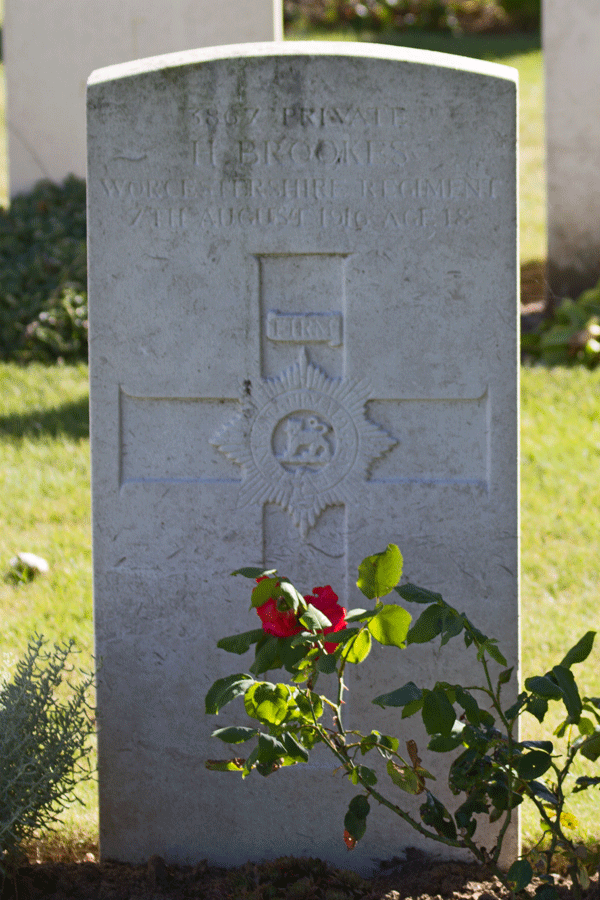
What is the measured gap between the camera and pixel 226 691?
1.91 meters

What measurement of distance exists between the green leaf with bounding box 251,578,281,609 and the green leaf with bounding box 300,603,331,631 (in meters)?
0.07

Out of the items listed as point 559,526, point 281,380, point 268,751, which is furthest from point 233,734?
point 559,526

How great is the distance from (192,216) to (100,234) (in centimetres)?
21

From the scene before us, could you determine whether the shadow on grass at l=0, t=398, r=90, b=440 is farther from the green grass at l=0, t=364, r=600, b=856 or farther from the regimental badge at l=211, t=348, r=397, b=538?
the regimental badge at l=211, t=348, r=397, b=538

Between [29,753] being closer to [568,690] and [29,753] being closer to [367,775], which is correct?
[367,775]

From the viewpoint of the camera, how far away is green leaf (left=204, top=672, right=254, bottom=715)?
190cm

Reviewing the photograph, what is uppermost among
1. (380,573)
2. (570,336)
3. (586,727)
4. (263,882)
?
(570,336)

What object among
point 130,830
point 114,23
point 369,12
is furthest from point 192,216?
point 369,12

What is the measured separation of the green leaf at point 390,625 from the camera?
195 cm

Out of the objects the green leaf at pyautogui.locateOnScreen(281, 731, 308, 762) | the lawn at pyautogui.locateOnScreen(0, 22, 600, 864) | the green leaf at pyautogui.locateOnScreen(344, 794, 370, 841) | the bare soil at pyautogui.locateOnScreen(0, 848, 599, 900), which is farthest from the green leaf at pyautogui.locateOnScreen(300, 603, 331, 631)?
the lawn at pyautogui.locateOnScreen(0, 22, 600, 864)

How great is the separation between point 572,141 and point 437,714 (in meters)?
5.99

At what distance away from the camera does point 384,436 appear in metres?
2.43

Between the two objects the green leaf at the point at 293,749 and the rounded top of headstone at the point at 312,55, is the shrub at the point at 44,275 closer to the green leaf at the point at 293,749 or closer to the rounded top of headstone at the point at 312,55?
the rounded top of headstone at the point at 312,55

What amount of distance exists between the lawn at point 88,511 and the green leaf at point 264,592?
859 mm
